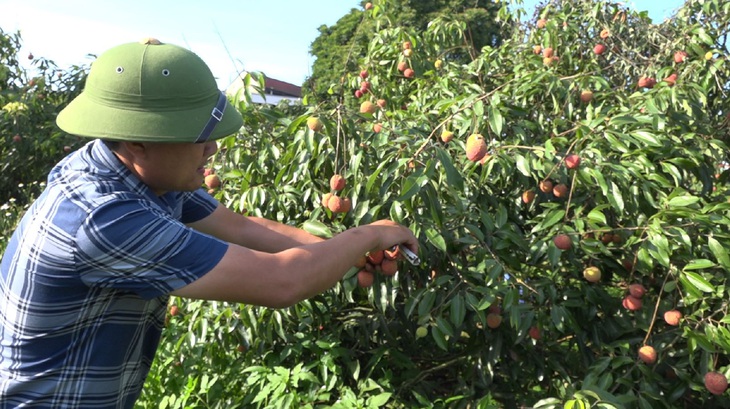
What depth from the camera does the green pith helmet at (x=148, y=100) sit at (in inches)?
54.4

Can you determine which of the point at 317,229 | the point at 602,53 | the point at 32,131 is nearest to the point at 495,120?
the point at 317,229

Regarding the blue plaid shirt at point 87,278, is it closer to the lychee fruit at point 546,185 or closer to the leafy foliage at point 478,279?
the leafy foliage at point 478,279

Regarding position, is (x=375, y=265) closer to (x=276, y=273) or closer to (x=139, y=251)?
(x=276, y=273)

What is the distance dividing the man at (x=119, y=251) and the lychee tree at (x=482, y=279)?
0.69m

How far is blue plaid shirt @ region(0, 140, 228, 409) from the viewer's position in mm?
1337

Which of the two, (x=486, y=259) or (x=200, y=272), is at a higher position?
(x=200, y=272)

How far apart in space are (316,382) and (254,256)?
1009mm

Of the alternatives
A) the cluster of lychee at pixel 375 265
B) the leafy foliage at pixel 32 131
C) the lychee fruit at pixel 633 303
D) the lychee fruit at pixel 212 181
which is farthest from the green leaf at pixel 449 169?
the leafy foliage at pixel 32 131

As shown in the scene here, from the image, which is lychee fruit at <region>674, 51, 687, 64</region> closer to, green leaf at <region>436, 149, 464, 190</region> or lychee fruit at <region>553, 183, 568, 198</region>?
lychee fruit at <region>553, 183, 568, 198</region>

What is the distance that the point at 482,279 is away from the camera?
2.27 meters

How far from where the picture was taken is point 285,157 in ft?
7.97

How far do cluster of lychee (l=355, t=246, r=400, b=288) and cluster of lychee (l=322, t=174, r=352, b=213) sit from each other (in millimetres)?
182

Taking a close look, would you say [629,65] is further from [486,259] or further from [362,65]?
[486,259]

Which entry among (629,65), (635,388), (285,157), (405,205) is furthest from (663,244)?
(629,65)
